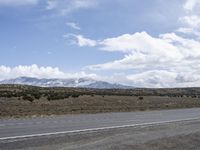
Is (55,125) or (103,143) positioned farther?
(55,125)

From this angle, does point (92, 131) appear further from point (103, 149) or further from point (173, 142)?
point (103, 149)

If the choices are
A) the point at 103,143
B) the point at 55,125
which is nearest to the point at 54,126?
the point at 55,125

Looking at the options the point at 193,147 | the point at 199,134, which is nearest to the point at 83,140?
the point at 193,147

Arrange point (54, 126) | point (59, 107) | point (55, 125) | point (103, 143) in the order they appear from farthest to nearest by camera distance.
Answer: point (59, 107), point (55, 125), point (54, 126), point (103, 143)

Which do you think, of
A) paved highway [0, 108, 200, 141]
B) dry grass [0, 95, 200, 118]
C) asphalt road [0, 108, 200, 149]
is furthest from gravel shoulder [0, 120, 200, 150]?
dry grass [0, 95, 200, 118]

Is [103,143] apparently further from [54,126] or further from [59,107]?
[59,107]

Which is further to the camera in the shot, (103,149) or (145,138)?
(145,138)

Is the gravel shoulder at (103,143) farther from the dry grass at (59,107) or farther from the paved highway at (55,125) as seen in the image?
the dry grass at (59,107)

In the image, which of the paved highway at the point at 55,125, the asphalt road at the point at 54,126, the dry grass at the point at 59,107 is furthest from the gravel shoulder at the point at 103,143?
the dry grass at the point at 59,107

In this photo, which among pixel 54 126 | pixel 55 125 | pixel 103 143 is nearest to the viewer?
pixel 103 143

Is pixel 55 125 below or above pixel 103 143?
above

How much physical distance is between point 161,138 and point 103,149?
3.81 m

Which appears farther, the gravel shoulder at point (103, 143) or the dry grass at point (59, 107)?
the dry grass at point (59, 107)

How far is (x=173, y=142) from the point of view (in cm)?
1496
